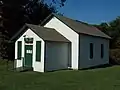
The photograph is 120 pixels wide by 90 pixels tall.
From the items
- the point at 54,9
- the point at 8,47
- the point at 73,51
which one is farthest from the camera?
the point at 54,9

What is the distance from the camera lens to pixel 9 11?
38562 millimetres

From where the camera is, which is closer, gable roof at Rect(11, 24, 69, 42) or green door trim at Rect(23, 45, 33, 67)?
gable roof at Rect(11, 24, 69, 42)

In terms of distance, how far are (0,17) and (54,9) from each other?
44.7 feet

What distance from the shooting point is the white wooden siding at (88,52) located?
27312 millimetres

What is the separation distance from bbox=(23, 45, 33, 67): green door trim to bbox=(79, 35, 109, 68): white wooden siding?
485 centimetres

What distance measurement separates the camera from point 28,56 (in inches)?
981

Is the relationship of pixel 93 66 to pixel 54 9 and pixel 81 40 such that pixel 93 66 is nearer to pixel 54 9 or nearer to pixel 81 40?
pixel 81 40

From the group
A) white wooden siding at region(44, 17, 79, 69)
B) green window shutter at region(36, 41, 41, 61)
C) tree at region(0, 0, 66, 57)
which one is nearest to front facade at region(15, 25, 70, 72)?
green window shutter at region(36, 41, 41, 61)

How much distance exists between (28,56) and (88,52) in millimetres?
6738

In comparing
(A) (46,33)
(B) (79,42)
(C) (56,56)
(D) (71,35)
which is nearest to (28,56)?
(C) (56,56)

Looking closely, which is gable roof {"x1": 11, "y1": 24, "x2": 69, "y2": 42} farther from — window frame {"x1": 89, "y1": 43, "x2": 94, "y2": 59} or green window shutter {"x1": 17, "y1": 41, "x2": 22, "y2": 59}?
window frame {"x1": 89, "y1": 43, "x2": 94, "y2": 59}

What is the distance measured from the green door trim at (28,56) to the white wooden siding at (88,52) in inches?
191

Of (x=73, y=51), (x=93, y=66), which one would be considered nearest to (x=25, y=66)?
(x=73, y=51)

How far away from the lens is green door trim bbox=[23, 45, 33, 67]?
24712mm
